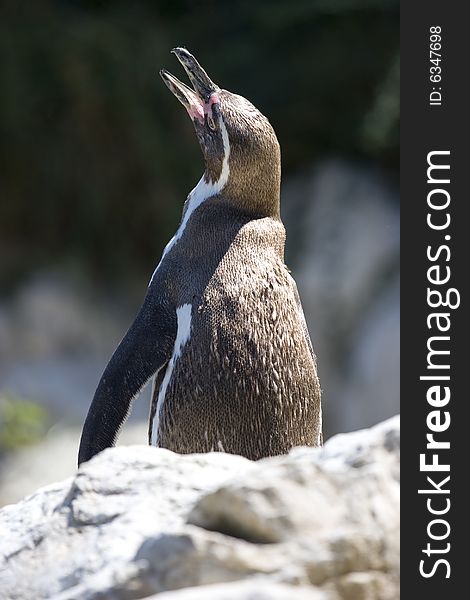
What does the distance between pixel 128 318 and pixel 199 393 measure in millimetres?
5820

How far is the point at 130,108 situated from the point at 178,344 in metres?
6.14

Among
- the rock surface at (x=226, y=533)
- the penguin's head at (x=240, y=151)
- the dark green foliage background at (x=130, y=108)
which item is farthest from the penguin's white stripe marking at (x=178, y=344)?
the dark green foliage background at (x=130, y=108)

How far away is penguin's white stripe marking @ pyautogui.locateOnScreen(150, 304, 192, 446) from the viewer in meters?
3.17

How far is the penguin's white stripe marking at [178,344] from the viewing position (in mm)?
3170

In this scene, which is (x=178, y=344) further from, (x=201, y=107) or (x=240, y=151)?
(x=201, y=107)

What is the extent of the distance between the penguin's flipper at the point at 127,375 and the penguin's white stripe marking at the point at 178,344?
2 centimetres

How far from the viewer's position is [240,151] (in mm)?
3320

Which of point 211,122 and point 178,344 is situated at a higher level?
point 211,122

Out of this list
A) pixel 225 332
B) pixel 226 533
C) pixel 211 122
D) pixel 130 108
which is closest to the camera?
pixel 226 533

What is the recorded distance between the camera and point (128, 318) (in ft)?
29.1

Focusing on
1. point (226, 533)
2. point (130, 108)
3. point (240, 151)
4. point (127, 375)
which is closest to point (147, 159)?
point (130, 108)

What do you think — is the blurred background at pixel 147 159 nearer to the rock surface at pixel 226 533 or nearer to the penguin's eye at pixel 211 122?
the penguin's eye at pixel 211 122

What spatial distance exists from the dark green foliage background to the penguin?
18.3 ft

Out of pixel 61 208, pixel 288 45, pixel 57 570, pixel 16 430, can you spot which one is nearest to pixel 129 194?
pixel 61 208
